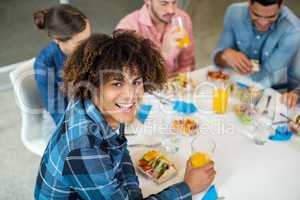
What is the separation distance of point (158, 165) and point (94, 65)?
43 centimetres

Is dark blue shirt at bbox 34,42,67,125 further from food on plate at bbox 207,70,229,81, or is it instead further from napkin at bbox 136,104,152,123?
food on plate at bbox 207,70,229,81

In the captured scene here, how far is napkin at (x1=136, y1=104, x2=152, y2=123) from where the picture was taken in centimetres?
167

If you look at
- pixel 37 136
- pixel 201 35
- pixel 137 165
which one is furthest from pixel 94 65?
pixel 201 35

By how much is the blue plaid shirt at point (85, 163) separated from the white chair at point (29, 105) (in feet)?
1.81

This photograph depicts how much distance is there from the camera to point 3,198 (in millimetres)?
2164

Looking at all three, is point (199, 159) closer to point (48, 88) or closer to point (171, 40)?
point (48, 88)

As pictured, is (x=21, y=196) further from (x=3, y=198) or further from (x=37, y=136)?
(x=37, y=136)

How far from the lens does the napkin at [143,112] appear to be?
167 centimetres

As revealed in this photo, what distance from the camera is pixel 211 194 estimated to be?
1.34m

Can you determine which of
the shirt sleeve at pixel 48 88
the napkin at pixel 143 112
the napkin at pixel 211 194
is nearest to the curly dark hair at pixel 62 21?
the shirt sleeve at pixel 48 88

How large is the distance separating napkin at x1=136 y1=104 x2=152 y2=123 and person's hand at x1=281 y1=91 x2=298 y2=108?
0.58 metres

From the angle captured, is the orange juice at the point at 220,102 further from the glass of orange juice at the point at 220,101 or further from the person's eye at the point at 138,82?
the person's eye at the point at 138,82

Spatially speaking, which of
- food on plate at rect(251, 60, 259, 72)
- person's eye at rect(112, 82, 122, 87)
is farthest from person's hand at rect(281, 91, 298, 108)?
person's eye at rect(112, 82, 122, 87)

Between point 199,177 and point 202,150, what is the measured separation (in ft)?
0.61
